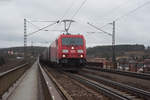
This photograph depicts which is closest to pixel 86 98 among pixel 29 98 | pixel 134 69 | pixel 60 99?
pixel 60 99

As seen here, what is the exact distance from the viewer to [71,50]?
87.5ft

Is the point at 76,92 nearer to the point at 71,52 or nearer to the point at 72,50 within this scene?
the point at 71,52

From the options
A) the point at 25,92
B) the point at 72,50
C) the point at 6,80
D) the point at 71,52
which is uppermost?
the point at 72,50

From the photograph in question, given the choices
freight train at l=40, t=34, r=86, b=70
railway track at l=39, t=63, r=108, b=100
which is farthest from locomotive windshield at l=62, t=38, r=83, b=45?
railway track at l=39, t=63, r=108, b=100

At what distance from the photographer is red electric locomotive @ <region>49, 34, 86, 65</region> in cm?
2616

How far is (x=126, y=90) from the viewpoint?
13.3 metres

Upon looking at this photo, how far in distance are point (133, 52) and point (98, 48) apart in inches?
392

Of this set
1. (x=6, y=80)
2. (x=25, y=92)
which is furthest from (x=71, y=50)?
(x=6, y=80)

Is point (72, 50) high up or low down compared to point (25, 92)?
up

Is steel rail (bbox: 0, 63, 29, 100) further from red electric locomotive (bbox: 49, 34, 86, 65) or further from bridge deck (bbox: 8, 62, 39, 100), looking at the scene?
red electric locomotive (bbox: 49, 34, 86, 65)

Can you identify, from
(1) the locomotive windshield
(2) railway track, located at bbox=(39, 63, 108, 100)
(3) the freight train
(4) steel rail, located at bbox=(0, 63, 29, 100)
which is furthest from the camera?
(1) the locomotive windshield

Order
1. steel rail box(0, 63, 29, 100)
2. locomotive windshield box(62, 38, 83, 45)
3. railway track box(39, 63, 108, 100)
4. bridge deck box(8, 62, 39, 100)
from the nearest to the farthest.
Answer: steel rail box(0, 63, 29, 100) < railway track box(39, 63, 108, 100) < bridge deck box(8, 62, 39, 100) < locomotive windshield box(62, 38, 83, 45)

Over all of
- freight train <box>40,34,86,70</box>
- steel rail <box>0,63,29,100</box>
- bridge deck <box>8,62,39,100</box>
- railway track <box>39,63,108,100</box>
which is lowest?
bridge deck <box>8,62,39,100</box>

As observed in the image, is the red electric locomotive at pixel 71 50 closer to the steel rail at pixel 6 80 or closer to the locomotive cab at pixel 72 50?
the locomotive cab at pixel 72 50
